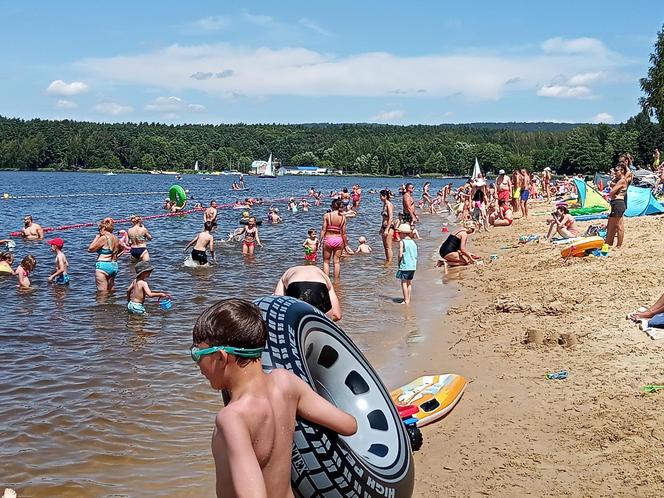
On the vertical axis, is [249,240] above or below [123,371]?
above

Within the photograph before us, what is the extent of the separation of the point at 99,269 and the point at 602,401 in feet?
29.5

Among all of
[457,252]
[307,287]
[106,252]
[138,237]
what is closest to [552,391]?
[307,287]

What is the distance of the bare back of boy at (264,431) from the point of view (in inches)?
77.8

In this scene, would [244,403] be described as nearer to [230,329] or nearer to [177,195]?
[230,329]

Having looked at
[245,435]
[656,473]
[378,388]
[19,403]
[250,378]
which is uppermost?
[250,378]

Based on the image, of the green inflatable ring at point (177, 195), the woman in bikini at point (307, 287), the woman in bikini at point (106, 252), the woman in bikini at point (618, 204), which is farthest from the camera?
the green inflatable ring at point (177, 195)

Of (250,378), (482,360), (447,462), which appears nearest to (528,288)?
(482,360)

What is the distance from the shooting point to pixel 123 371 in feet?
23.0

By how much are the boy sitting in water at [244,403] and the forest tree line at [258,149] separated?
9929cm

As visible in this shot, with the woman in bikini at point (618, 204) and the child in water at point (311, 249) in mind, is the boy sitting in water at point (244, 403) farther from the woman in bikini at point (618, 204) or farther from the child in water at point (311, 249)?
the child in water at point (311, 249)

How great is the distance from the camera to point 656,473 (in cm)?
369

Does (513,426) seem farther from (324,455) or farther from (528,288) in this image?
(528,288)

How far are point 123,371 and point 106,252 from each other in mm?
4873

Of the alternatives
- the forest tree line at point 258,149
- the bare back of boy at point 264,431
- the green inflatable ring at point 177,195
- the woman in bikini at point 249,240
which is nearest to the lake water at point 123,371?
the woman in bikini at point 249,240
